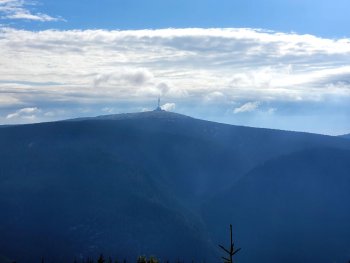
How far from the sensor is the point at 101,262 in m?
132

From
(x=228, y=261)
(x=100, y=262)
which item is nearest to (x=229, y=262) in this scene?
(x=228, y=261)

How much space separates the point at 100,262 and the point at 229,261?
82590mm

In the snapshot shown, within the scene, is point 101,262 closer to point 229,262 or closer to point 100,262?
point 100,262

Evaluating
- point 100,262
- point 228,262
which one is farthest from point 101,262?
point 228,262

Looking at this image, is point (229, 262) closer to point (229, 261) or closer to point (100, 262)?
point (229, 261)

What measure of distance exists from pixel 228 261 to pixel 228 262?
0.27 meters

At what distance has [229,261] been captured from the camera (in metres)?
53.5

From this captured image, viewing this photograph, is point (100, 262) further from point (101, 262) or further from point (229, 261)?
point (229, 261)

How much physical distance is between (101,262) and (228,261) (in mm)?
83146

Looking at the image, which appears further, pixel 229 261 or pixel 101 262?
pixel 101 262

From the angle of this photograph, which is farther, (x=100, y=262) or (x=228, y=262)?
(x=100, y=262)

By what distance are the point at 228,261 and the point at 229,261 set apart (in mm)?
676

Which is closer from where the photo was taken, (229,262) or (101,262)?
(229,262)

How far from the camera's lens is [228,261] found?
178ft
